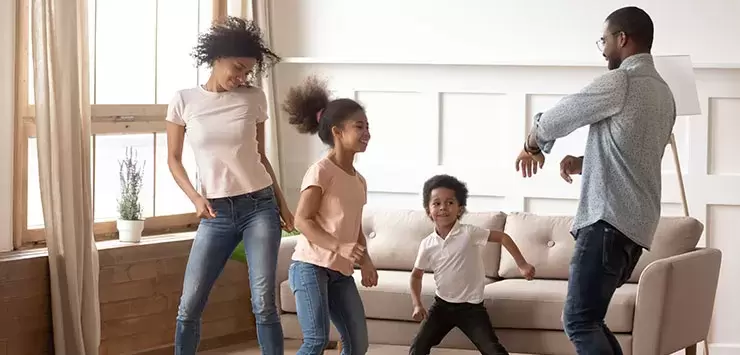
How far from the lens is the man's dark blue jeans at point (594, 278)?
149 inches

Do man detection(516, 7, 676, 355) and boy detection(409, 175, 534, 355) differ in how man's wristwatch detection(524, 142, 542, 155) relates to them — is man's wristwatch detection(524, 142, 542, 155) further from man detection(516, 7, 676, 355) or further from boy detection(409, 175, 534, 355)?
boy detection(409, 175, 534, 355)

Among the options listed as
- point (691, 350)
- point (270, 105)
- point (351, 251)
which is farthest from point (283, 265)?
point (691, 350)

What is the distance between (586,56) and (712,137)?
0.74 metres

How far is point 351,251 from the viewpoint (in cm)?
390

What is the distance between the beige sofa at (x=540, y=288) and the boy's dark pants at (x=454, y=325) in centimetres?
18

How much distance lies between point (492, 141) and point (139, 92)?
1787 mm

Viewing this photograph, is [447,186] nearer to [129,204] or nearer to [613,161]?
[613,161]

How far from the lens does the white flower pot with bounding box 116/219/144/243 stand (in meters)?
5.68

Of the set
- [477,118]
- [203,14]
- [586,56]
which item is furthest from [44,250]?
[586,56]

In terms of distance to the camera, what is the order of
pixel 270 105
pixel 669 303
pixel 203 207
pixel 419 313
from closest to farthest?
pixel 203 207 < pixel 669 303 < pixel 419 313 < pixel 270 105

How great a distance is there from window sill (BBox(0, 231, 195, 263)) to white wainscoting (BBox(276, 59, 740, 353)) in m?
0.82

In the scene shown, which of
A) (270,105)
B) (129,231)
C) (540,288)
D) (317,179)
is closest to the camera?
(317,179)

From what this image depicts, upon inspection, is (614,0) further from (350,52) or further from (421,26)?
(350,52)

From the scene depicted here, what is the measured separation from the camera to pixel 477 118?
6.25 m
